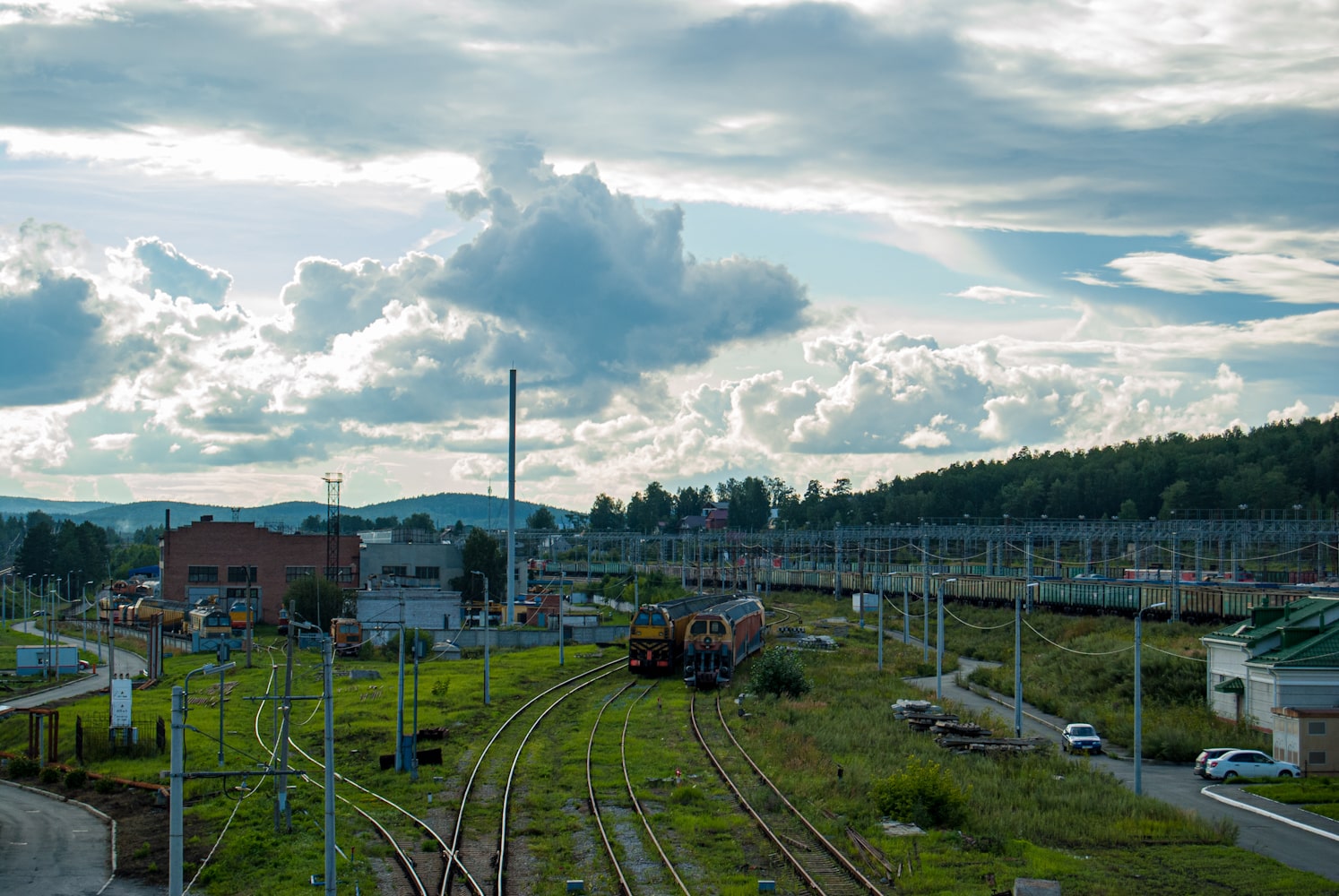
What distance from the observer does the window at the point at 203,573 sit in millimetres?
104125

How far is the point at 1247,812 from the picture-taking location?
3158 cm

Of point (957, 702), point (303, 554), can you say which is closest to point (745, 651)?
point (957, 702)

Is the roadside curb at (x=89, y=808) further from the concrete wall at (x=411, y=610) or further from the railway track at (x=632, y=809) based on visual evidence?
the concrete wall at (x=411, y=610)

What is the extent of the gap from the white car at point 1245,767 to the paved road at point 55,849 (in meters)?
30.3

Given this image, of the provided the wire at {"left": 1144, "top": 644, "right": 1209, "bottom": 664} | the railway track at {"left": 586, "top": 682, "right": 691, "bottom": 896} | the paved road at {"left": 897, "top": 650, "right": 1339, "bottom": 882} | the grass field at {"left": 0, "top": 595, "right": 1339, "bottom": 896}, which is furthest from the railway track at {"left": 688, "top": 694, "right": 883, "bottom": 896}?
the wire at {"left": 1144, "top": 644, "right": 1209, "bottom": 664}

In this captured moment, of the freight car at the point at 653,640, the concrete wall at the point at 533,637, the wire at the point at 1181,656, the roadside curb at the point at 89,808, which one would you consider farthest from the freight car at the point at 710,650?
the concrete wall at the point at 533,637

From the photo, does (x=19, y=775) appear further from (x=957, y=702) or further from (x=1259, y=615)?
(x=1259, y=615)

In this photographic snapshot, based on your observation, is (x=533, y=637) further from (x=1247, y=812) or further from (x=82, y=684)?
(x=1247, y=812)

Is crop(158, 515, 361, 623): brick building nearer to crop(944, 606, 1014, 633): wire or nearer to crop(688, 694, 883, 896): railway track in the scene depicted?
crop(944, 606, 1014, 633): wire

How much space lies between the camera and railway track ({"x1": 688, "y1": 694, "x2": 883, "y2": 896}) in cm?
2244

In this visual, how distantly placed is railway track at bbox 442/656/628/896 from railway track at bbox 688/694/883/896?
18.7 feet

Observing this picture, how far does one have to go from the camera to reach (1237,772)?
36781 millimetres

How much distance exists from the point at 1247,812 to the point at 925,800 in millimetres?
10613

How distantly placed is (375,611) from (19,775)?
44990 millimetres
